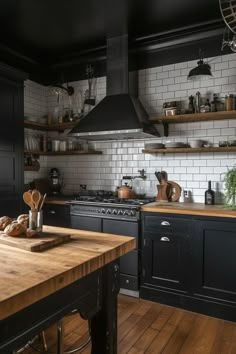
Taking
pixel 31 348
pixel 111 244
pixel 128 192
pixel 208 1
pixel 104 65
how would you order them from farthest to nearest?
pixel 104 65 → pixel 128 192 → pixel 208 1 → pixel 31 348 → pixel 111 244

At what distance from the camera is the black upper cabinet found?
3148 millimetres

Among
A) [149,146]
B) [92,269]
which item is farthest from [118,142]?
[92,269]

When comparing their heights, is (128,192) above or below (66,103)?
below

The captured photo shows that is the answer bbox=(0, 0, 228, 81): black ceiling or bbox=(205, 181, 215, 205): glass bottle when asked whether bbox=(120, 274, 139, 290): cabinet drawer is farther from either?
bbox=(0, 0, 228, 81): black ceiling

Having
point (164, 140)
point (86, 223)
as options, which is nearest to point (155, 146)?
point (164, 140)

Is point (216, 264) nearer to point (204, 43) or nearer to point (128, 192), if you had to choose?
point (128, 192)

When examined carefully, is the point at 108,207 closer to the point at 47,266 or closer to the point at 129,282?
the point at 129,282

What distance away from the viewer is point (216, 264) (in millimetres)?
2691

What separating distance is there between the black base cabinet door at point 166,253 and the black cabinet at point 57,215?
1080 millimetres

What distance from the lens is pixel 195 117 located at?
3.27 metres

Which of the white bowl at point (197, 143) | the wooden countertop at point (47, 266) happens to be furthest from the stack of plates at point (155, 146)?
the wooden countertop at point (47, 266)

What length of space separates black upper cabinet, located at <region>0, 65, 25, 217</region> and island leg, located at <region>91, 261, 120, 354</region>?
6.73 feet

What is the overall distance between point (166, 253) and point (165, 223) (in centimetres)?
31

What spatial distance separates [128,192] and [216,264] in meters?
1.36
